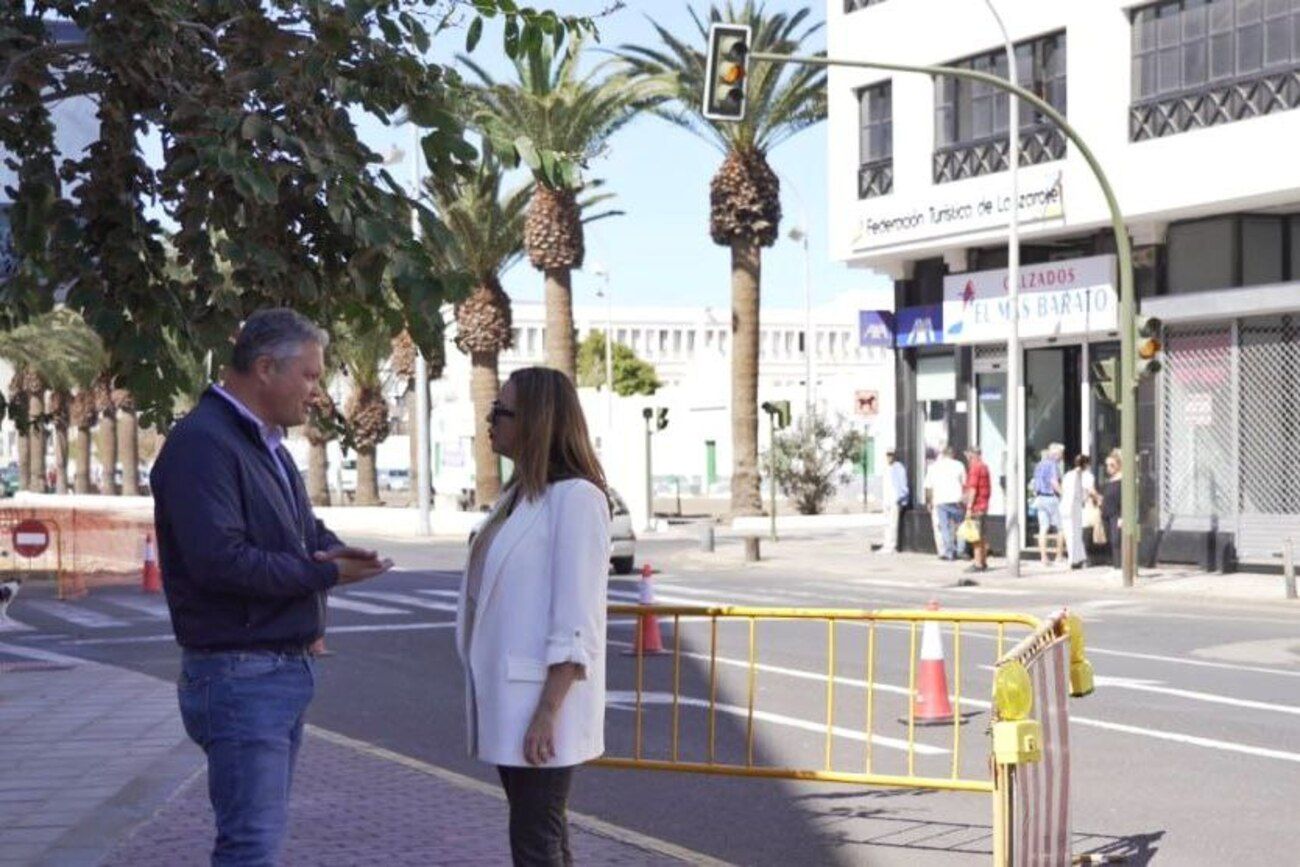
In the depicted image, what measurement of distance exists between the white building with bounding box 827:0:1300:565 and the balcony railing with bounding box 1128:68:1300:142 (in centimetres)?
3

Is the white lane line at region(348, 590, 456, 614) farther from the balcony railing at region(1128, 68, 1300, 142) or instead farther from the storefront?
the balcony railing at region(1128, 68, 1300, 142)

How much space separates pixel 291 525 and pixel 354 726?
8.23 metres

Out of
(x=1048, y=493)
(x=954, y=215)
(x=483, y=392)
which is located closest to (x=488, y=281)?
(x=483, y=392)

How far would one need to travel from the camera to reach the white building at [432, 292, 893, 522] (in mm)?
53594

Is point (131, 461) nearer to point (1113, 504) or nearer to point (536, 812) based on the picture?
point (1113, 504)

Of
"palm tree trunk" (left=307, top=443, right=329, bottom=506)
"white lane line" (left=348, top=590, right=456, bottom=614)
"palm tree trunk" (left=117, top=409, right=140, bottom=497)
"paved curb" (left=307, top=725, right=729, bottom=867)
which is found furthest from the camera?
"palm tree trunk" (left=117, top=409, right=140, bottom=497)

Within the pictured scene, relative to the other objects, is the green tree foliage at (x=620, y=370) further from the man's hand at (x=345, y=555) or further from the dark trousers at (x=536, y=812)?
the man's hand at (x=345, y=555)

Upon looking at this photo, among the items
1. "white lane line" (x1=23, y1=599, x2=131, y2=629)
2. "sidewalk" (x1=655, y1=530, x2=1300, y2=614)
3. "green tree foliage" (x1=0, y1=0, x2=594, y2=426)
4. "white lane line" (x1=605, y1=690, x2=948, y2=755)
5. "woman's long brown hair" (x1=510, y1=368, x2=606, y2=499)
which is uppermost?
"green tree foliage" (x1=0, y1=0, x2=594, y2=426)

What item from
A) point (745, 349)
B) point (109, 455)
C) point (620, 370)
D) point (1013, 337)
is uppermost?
point (620, 370)

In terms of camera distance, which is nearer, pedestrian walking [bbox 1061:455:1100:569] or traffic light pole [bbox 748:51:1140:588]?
traffic light pole [bbox 748:51:1140:588]

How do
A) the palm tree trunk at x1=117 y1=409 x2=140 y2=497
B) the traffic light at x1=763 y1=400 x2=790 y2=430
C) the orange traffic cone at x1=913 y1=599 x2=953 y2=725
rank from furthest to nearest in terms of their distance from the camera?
the palm tree trunk at x1=117 y1=409 x2=140 y2=497, the traffic light at x1=763 y1=400 x2=790 y2=430, the orange traffic cone at x1=913 y1=599 x2=953 y2=725

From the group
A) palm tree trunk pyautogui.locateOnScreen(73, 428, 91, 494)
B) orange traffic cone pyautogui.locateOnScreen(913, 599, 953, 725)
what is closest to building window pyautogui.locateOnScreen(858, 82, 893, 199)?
orange traffic cone pyautogui.locateOnScreen(913, 599, 953, 725)

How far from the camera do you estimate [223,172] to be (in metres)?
6.41

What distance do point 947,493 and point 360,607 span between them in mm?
11214
